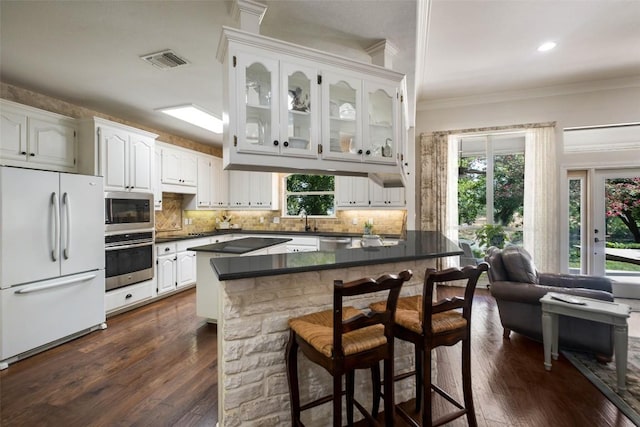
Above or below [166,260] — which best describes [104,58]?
above

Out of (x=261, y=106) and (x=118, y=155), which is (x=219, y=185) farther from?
(x=261, y=106)

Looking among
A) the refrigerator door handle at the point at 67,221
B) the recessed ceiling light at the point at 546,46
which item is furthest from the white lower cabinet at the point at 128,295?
the recessed ceiling light at the point at 546,46

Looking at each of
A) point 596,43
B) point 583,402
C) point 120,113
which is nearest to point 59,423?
point 583,402

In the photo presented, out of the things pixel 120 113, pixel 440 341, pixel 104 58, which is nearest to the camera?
pixel 440 341

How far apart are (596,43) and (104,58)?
17.5 ft

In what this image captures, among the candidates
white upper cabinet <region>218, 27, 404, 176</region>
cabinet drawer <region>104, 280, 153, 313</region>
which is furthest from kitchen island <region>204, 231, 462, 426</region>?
cabinet drawer <region>104, 280, 153, 313</region>

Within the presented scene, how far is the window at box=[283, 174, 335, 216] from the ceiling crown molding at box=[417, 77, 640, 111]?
224 centimetres

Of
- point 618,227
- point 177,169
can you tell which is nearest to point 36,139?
point 177,169

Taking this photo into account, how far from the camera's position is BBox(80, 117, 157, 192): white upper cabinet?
3568mm

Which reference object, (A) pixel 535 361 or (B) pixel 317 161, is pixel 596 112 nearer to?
(A) pixel 535 361

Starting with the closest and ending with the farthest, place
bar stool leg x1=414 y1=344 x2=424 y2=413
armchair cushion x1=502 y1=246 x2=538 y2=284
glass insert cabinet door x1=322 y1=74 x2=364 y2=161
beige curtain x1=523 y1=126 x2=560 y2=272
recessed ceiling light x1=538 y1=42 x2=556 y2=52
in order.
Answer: bar stool leg x1=414 y1=344 x2=424 y2=413
glass insert cabinet door x1=322 y1=74 x2=364 y2=161
armchair cushion x1=502 y1=246 x2=538 y2=284
recessed ceiling light x1=538 y1=42 x2=556 y2=52
beige curtain x1=523 y1=126 x2=560 y2=272

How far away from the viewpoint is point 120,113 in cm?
424

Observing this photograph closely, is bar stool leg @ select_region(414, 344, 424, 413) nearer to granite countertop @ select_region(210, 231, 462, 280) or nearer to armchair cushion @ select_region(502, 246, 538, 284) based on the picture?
granite countertop @ select_region(210, 231, 462, 280)

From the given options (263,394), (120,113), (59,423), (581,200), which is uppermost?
(120,113)
